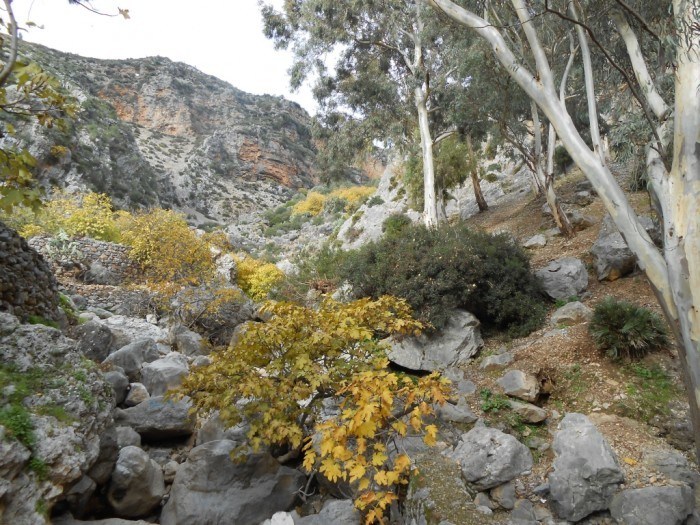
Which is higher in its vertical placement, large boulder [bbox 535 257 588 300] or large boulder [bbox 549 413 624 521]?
large boulder [bbox 535 257 588 300]

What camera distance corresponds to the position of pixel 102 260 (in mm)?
13938

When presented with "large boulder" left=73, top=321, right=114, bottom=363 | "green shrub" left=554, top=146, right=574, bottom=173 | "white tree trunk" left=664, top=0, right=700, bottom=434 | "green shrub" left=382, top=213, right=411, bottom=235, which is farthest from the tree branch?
"green shrub" left=554, top=146, right=574, bottom=173

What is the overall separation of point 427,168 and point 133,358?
9.92 metres

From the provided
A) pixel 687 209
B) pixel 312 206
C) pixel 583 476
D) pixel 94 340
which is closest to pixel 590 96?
pixel 687 209

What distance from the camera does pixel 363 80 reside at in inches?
581

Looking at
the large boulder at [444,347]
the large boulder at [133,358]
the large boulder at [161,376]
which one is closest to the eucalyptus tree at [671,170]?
the large boulder at [444,347]

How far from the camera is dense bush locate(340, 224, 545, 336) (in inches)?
297

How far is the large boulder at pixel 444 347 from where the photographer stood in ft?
23.7

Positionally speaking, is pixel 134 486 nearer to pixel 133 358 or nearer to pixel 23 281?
pixel 133 358

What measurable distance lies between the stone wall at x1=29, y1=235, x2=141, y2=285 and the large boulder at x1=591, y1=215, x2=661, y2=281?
1394 cm

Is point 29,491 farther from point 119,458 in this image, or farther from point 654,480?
point 654,480

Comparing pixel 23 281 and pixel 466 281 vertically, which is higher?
pixel 23 281

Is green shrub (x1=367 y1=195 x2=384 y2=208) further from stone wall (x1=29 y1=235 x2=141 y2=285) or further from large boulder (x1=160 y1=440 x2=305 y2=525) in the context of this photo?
large boulder (x1=160 y1=440 x2=305 y2=525)

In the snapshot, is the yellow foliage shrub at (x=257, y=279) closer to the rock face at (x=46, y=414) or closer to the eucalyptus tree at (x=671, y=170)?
the rock face at (x=46, y=414)
